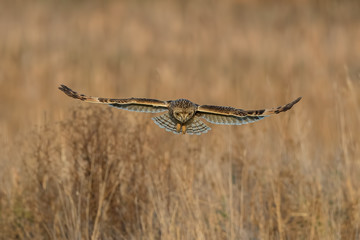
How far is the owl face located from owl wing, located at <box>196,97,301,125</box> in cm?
7

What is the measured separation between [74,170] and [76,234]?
0.70 metres

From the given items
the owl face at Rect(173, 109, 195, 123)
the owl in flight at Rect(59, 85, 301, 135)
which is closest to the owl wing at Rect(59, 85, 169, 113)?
the owl in flight at Rect(59, 85, 301, 135)

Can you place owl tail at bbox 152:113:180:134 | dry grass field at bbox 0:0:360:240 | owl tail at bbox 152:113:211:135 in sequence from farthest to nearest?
dry grass field at bbox 0:0:360:240, owl tail at bbox 152:113:180:134, owl tail at bbox 152:113:211:135

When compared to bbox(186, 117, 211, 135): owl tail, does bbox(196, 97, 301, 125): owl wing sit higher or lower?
higher

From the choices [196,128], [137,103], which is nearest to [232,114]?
[196,128]

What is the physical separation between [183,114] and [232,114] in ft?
0.72

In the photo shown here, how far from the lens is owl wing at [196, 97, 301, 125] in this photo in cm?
308

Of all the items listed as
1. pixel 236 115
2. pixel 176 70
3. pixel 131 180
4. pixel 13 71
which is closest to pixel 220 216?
pixel 131 180

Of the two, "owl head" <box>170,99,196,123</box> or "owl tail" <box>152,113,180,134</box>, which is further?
"owl tail" <box>152,113,180,134</box>

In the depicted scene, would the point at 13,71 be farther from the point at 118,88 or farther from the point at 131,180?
the point at 131,180

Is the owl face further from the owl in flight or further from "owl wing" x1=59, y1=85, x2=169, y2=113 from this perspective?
"owl wing" x1=59, y1=85, x2=169, y2=113

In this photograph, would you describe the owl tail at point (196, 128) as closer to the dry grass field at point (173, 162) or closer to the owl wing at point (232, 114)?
the owl wing at point (232, 114)

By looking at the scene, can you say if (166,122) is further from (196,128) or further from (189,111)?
(189,111)

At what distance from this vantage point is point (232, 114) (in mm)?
3102
